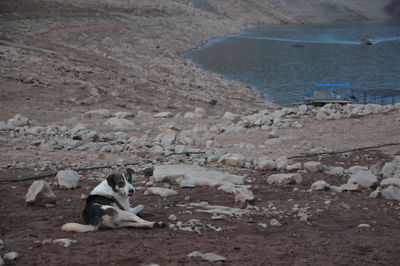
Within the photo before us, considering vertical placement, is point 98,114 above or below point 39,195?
below

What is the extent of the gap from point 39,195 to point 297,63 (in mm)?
42113

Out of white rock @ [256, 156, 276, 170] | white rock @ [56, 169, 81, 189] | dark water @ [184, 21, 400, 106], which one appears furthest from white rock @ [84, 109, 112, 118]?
dark water @ [184, 21, 400, 106]

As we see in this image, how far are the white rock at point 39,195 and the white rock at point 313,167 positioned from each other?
15.2 ft

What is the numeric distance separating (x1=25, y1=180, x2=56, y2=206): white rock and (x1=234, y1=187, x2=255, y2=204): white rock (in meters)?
2.50

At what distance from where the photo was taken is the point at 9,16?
1451 inches

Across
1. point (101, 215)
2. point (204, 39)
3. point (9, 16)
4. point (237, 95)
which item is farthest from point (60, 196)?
point (204, 39)

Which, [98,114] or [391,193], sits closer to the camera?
[391,193]

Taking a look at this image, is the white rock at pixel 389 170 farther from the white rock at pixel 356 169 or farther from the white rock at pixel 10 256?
the white rock at pixel 10 256

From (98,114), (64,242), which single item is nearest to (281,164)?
(64,242)

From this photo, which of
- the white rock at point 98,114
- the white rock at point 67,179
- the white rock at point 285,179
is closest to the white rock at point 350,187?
the white rock at point 285,179

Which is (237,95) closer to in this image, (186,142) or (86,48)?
(86,48)

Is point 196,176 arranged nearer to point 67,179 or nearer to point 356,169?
Result: point 67,179

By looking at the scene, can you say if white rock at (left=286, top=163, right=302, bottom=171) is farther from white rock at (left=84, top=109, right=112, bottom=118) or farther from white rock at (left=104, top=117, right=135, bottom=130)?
white rock at (left=84, top=109, right=112, bottom=118)

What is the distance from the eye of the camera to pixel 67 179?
8562mm
